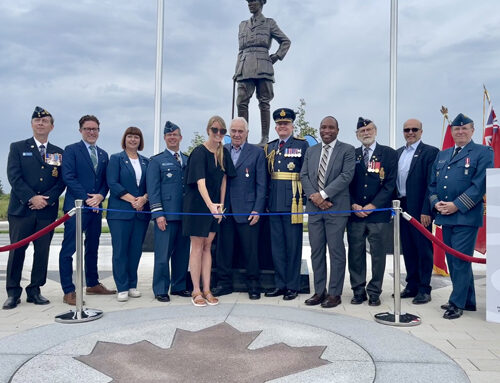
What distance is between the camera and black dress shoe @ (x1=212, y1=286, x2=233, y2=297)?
4828 millimetres

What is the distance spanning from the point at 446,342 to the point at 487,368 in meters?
0.53

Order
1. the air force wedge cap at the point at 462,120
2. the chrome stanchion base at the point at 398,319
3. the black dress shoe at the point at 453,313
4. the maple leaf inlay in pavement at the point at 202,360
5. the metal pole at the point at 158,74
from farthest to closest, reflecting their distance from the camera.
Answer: the metal pole at the point at 158,74 < the air force wedge cap at the point at 462,120 < the black dress shoe at the point at 453,313 < the chrome stanchion base at the point at 398,319 < the maple leaf inlay in pavement at the point at 202,360

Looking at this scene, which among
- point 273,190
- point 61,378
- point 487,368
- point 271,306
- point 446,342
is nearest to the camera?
point 61,378

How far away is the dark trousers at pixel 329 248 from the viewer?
4.35 metres

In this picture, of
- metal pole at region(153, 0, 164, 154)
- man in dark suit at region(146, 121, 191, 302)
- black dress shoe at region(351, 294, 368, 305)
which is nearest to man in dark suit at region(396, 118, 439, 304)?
black dress shoe at region(351, 294, 368, 305)

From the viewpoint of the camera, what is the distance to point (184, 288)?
491 cm

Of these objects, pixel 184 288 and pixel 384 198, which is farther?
pixel 184 288

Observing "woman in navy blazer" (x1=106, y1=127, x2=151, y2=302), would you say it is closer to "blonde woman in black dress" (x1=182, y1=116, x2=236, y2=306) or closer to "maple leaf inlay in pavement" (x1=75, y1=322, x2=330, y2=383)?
"blonde woman in black dress" (x1=182, y1=116, x2=236, y2=306)

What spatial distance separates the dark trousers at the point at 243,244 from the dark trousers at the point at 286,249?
0.63ft

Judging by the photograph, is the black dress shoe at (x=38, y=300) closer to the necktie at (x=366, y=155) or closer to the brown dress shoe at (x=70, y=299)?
the brown dress shoe at (x=70, y=299)

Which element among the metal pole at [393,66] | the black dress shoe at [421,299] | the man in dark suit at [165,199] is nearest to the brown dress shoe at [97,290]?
the man in dark suit at [165,199]

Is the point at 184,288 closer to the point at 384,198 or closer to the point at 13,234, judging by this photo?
the point at 13,234

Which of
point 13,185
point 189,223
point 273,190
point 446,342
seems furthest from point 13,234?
point 446,342

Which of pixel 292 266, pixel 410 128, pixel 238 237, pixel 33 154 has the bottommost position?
pixel 292 266
